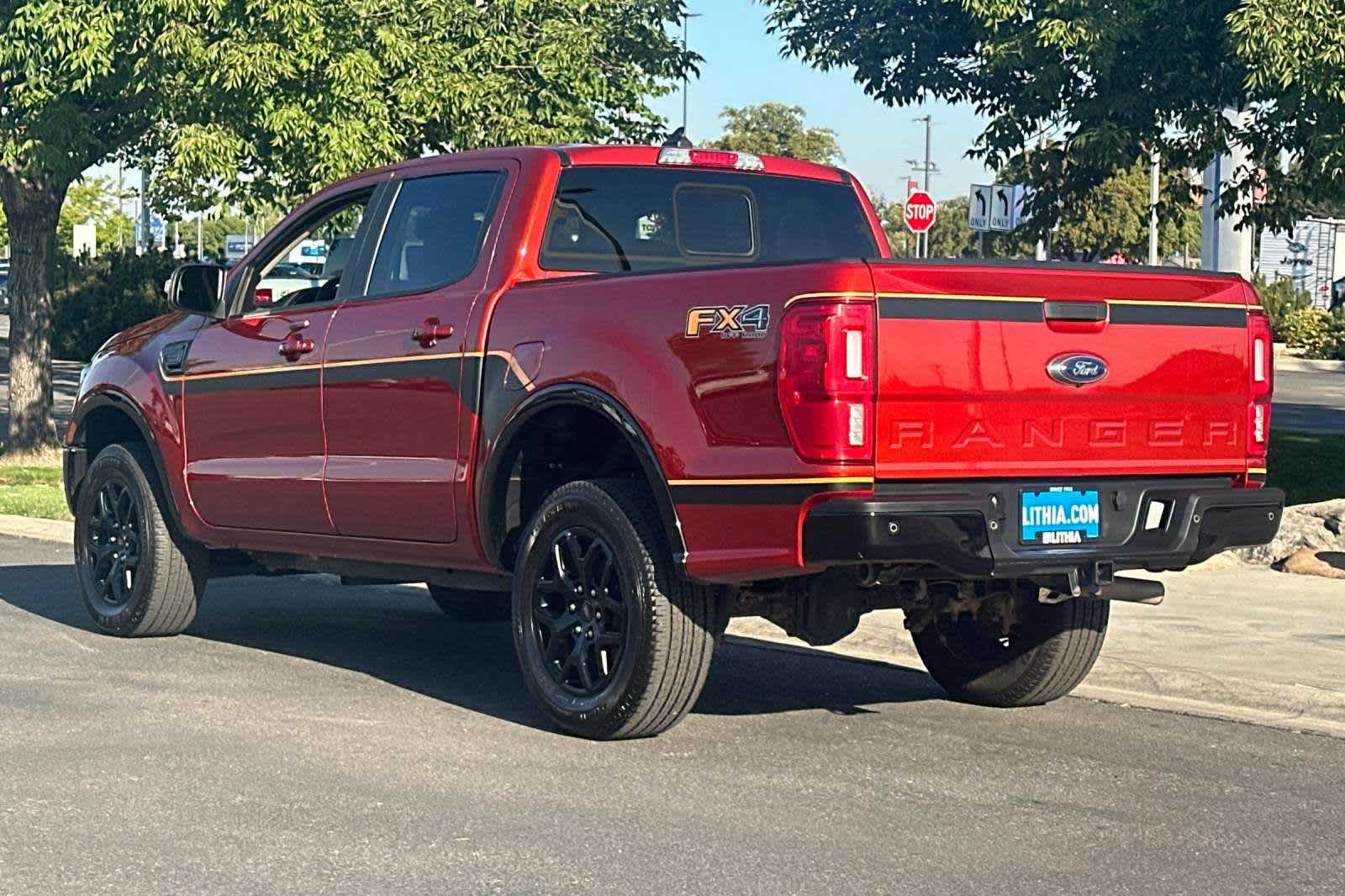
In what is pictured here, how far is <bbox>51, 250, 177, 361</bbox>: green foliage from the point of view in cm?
4009

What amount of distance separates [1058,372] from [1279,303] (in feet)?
136

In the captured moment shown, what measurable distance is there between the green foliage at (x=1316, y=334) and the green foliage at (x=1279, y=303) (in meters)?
0.18

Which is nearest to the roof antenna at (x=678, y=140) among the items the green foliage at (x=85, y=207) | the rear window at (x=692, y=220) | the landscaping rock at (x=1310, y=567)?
the rear window at (x=692, y=220)

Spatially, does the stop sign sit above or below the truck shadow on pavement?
above

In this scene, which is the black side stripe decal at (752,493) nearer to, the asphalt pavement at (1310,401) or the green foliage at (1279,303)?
the asphalt pavement at (1310,401)

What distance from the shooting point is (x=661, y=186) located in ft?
27.9

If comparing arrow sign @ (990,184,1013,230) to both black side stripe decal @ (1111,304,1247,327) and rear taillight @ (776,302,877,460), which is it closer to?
black side stripe decal @ (1111,304,1247,327)

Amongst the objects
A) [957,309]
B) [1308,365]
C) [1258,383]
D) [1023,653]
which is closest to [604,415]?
[957,309]

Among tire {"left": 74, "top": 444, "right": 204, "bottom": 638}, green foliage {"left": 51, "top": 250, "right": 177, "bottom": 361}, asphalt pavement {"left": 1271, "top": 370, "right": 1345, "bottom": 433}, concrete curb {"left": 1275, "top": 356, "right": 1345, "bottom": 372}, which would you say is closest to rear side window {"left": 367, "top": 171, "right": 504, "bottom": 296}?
tire {"left": 74, "top": 444, "right": 204, "bottom": 638}

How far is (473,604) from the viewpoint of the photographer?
35.4 ft

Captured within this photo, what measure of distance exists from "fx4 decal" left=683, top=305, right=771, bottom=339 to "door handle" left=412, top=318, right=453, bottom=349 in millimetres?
1368

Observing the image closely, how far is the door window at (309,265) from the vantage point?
355 inches

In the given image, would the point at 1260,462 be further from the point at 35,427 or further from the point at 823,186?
the point at 35,427

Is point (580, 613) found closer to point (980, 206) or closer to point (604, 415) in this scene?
point (604, 415)
